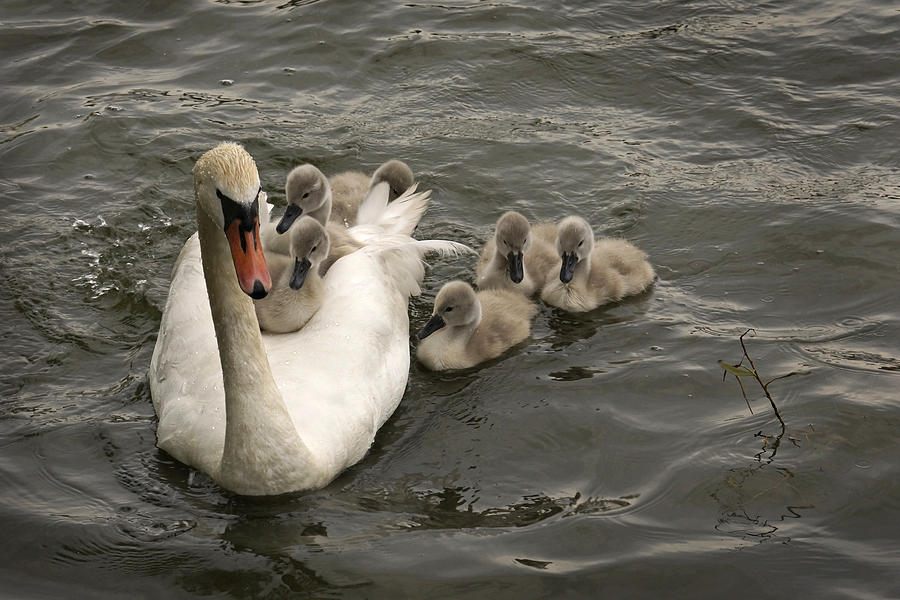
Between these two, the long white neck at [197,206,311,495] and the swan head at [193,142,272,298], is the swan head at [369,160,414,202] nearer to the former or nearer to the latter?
the long white neck at [197,206,311,495]

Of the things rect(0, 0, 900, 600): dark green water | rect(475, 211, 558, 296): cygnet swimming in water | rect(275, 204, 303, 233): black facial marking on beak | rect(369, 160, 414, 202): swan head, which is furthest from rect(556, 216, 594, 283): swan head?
rect(275, 204, 303, 233): black facial marking on beak

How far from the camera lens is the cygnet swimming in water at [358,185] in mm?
8180

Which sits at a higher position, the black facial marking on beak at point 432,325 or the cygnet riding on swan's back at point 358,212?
the cygnet riding on swan's back at point 358,212

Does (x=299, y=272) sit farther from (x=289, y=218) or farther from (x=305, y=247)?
(x=289, y=218)

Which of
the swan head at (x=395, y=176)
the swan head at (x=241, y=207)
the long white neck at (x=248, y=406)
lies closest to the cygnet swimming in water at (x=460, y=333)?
the swan head at (x=395, y=176)

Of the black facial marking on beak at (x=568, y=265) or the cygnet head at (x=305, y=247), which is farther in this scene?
the black facial marking on beak at (x=568, y=265)

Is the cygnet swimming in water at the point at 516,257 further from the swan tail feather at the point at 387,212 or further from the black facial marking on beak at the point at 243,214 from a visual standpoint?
the black facial marking on beak at the point at 243,214

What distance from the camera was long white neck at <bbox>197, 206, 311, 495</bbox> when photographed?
5336 millimetres

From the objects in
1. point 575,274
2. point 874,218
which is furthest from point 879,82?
point 575,274

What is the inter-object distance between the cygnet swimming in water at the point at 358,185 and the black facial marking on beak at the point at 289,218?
1.71 feet

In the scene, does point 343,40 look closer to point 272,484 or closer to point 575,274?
point 575,274

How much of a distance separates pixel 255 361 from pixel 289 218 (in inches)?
96.5

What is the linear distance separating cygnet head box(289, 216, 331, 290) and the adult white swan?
0.48ft

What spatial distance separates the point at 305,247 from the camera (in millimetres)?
6906
